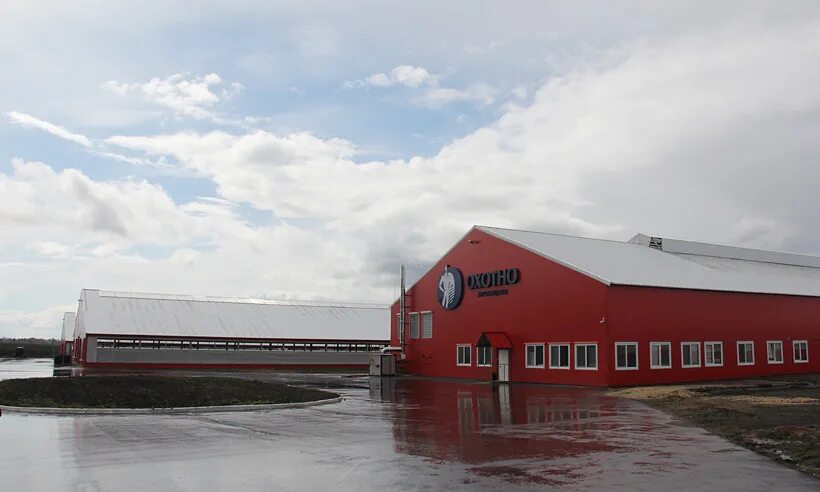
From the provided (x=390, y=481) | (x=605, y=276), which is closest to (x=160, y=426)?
(x=390, y=481)

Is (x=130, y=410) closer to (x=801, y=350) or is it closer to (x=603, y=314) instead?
(x=603, y=314)

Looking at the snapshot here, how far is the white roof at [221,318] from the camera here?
65625 millimetres

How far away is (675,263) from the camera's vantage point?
1893 inches

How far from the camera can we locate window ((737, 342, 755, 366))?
43031 mm

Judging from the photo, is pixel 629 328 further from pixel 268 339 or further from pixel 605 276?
pixel 268 339

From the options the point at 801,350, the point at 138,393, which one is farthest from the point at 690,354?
the point at 138,393

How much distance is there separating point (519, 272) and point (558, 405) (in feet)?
60.7

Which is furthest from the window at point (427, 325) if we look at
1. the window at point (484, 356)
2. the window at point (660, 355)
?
the window at point (660, 355)

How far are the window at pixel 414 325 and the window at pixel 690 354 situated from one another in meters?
20.4

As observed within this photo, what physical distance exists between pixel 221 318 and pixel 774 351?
48.2 meters

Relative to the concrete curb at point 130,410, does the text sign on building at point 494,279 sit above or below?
above

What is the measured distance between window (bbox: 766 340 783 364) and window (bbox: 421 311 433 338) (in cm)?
2204

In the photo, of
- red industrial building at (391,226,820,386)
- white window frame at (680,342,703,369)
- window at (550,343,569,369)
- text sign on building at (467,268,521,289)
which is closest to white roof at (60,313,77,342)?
red industrial building at (391,226,820,386)

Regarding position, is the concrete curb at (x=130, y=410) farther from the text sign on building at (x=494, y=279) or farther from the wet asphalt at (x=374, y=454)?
the text sign on building at (x=494, y=279)
